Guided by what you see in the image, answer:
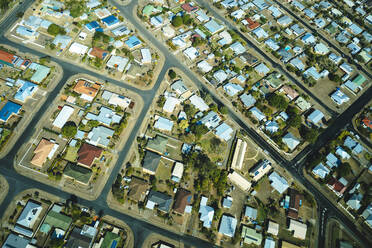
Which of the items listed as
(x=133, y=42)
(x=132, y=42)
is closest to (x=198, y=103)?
(x=133, y=42)

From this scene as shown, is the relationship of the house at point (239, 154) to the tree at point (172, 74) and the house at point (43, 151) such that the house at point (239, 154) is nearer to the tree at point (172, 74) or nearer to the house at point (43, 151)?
the tree at point (172, 74)

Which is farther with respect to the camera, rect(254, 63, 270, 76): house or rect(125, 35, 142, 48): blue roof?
rect(254, 63, 270, 76): house

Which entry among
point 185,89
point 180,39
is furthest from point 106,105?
point 180,39

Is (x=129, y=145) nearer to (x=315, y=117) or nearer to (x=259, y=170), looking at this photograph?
(x=259, y=170)

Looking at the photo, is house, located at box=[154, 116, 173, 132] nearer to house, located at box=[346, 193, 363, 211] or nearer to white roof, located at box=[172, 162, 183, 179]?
white roof, located at box=[172, 162, 183, 179]

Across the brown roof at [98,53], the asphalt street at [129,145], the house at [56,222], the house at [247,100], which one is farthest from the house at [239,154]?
the brown roof at [98,53]

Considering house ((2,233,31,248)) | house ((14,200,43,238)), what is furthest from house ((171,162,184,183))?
house ((2,233,31,248))
